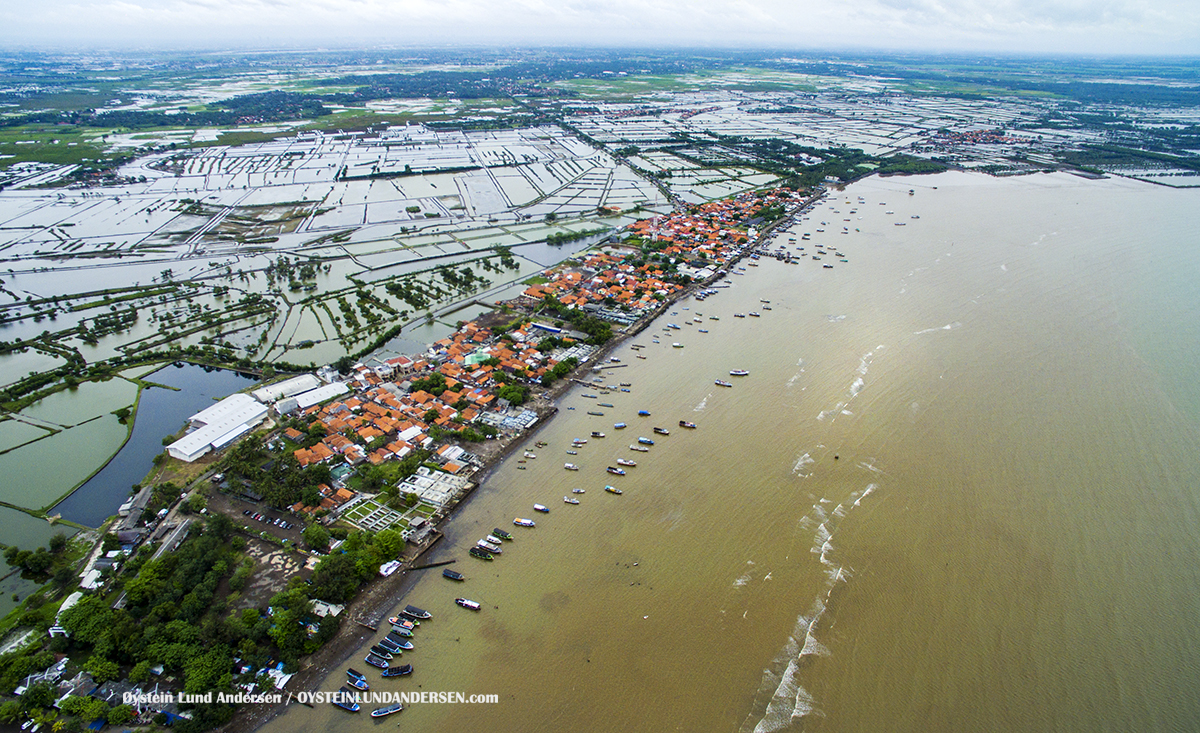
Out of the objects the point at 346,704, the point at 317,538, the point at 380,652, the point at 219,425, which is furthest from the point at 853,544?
the point at 219,425

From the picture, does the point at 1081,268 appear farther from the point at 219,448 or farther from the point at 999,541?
the point at 219,448

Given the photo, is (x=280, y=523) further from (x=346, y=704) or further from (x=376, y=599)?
(x=346, y=704)

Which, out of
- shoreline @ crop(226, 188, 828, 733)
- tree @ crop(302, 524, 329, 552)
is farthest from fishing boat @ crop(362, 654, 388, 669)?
tree @ crop(302, 524, 329, 552)

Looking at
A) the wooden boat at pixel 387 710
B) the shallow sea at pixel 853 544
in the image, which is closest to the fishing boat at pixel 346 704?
the shallow sea at pixel 853 544

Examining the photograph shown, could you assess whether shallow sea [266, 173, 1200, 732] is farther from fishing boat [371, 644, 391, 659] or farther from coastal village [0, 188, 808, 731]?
coastal village [0, 188, 808, 731]

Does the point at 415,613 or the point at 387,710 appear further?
the point at 415,613

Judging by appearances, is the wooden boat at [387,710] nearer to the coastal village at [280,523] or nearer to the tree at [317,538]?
the coastal village at [280,523]
